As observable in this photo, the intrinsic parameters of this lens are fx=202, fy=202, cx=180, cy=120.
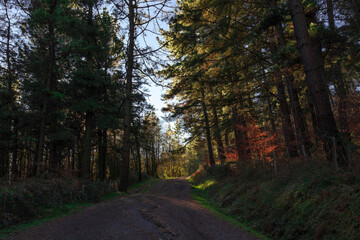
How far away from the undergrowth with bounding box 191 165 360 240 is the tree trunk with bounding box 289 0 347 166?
78 cm

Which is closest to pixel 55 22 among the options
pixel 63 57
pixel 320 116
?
pixel 63 57

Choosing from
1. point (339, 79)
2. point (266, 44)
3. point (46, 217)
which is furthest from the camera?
point (266, 44)

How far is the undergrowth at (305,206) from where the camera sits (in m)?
4.54

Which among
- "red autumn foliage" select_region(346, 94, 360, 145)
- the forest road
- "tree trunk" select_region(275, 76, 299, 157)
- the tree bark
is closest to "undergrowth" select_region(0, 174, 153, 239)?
the forest road

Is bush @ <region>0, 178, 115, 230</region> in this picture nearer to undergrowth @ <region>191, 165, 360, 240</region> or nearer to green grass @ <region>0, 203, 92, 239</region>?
green grass @ <region>0, 203, 92, 239</region>

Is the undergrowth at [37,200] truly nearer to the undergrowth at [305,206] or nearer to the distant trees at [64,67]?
the distant trees at [64,67]

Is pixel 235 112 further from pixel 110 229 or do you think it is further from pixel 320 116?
pixel 110 229

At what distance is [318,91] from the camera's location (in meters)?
6.91

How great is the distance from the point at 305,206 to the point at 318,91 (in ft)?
12.6

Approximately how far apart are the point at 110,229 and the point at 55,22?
13.7m

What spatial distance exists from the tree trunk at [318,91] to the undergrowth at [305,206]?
2.55 ft

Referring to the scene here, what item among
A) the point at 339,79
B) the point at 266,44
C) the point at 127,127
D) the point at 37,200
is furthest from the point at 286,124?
the point at 37,200

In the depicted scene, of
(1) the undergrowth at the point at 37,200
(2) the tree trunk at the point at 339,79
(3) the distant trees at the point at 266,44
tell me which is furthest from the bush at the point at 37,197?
(2) the tree trunk at the point at 339,79

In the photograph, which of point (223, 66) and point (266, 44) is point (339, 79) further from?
point (223, 66)
